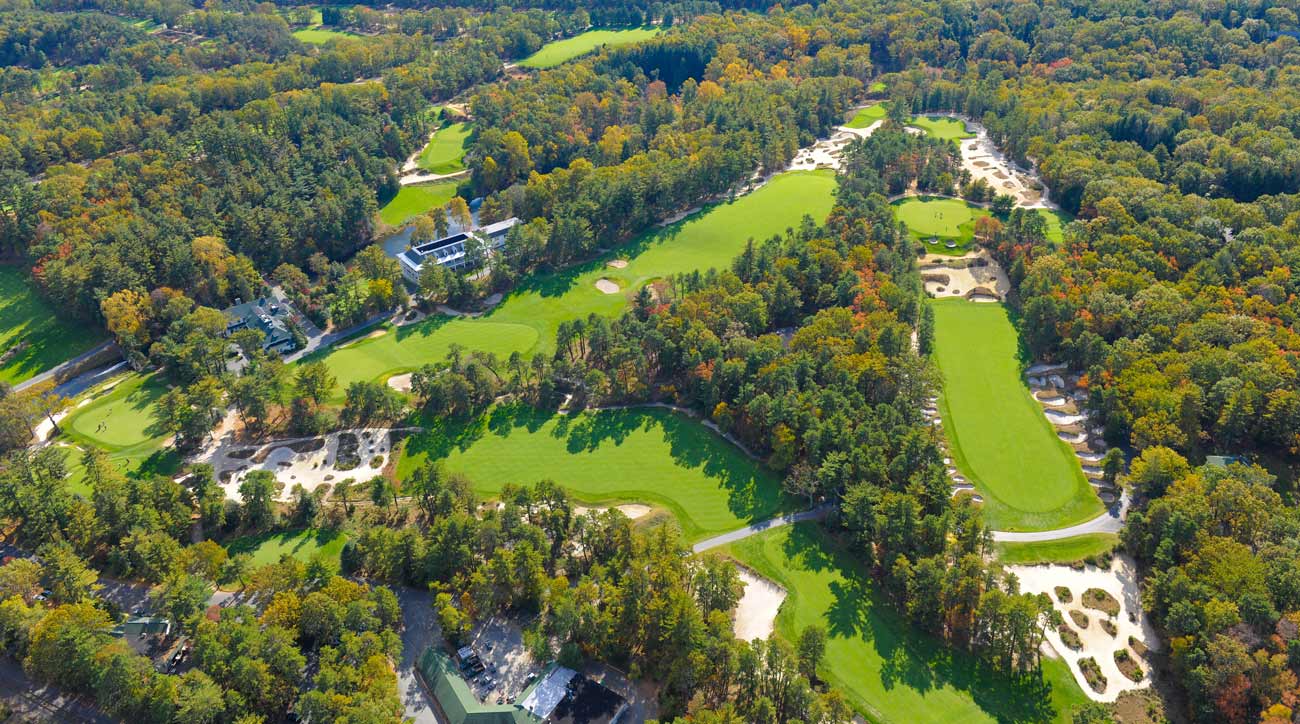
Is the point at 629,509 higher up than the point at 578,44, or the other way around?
the point at 578,44

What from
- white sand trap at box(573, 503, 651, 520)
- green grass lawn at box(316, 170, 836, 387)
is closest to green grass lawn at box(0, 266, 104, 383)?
green grass lawn at box(316, 170, 836, 387)

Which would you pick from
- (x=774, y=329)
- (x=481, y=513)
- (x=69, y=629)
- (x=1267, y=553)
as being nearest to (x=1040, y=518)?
(x=1267, y=553)

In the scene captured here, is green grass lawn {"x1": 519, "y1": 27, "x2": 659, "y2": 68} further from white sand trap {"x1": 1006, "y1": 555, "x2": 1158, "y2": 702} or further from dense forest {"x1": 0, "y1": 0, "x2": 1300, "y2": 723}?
white sand trap {"x1": 1006, "y1": 555, "x2": 1158, "y2": 702}

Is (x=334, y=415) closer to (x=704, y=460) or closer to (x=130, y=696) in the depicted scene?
(x=130, y=696)

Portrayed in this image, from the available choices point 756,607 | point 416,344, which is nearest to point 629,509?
point 756,607

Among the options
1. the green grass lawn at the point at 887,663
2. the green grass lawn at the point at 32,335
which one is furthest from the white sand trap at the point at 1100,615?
the green grass lawn at the point at 32,335

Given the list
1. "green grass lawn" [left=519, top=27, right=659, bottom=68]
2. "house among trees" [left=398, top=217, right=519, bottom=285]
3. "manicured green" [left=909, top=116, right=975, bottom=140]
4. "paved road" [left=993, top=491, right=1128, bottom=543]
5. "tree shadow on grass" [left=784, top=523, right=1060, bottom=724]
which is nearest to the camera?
"tree shadow on grass" [left=784, top=523, right=1060, bottom=724]

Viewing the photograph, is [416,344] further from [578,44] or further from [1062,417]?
[578,44]
